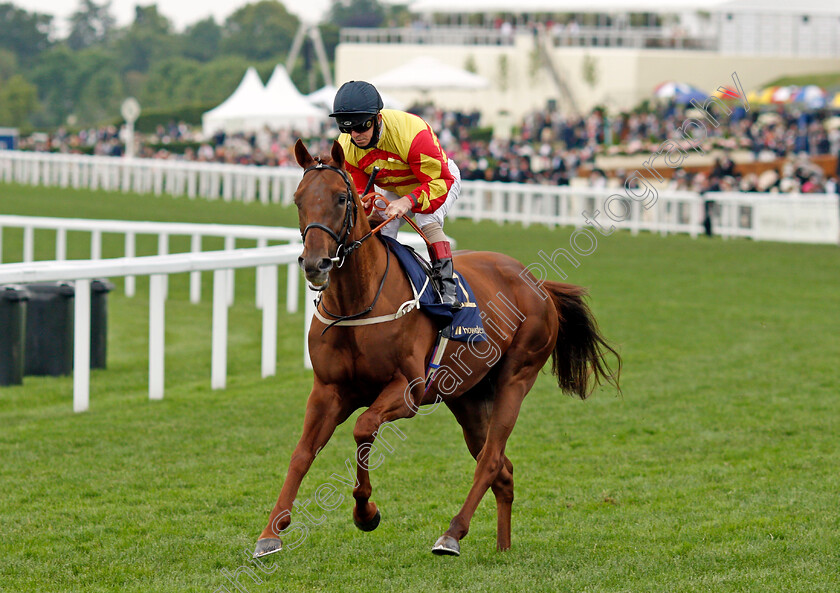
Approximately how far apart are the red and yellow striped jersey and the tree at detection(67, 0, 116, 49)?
129 m

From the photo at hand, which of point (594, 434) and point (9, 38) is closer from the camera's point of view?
point (594, 434)

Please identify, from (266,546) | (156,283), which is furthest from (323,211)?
(156,283)

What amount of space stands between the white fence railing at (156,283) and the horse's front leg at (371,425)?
331 cm

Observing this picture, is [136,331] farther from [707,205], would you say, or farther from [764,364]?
[707,205]

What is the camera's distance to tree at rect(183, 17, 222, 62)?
102 metres

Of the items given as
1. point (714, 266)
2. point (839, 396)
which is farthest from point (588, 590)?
point (714, 266)

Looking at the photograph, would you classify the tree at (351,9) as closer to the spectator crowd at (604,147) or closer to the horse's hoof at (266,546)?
the spectator crowd at (604,147)

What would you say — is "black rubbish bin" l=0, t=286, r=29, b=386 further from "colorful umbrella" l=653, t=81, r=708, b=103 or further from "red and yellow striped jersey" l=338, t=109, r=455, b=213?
"colorful umbrella" l=653, t=81, r=708, b=103

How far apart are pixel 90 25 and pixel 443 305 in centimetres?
13152

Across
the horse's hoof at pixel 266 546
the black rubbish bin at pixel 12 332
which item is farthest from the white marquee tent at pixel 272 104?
the horse's hoof at pixel 266 546

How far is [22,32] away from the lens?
102 m

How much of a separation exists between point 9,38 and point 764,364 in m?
103

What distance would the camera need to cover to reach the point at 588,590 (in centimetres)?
408

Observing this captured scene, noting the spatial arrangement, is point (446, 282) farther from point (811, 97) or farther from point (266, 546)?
point (811, 97)
